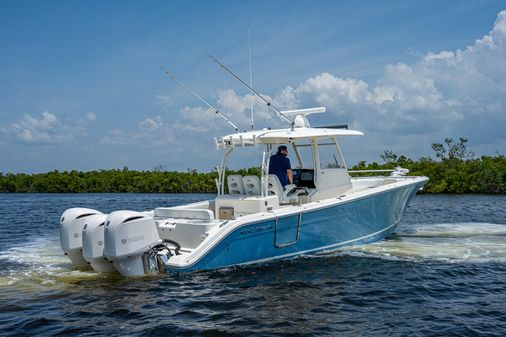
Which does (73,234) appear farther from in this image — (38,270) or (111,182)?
(111,182)

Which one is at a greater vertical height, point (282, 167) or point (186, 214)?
point (282, 167)

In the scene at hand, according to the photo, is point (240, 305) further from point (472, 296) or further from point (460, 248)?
point (460, 248)

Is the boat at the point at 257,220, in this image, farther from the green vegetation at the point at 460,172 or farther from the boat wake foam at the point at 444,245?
the green vegetation at the point at 460,172

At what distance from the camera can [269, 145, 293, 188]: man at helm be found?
1147cm

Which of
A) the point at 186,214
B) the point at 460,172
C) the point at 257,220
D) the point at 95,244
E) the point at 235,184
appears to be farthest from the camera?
the point at 460,172

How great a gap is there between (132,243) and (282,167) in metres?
4.39

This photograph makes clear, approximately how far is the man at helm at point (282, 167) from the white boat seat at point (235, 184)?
0.83 meters

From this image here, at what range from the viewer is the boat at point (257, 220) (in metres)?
8.41

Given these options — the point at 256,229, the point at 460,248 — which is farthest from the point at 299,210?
the point at 460,248

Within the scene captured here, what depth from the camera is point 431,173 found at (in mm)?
44188

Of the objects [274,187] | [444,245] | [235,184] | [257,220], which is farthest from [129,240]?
[444,245]

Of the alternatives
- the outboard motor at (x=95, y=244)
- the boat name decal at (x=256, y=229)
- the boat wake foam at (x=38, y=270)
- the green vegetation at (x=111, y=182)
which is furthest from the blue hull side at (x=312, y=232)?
the green vegetation at (x=111, y=182)

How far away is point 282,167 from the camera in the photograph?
37.7 feet

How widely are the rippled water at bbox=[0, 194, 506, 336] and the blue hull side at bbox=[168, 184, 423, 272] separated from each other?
0.25 meters
